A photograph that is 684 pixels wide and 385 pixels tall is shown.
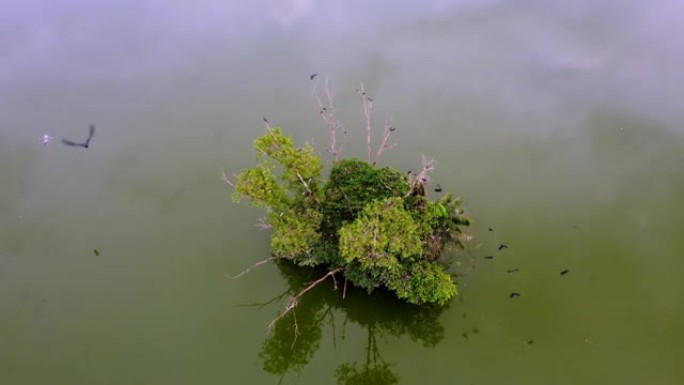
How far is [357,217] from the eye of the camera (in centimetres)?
449

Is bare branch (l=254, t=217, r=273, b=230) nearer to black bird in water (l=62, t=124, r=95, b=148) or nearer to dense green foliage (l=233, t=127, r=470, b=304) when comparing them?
dense green foliage (l=233, t=127, r=470, b=304)

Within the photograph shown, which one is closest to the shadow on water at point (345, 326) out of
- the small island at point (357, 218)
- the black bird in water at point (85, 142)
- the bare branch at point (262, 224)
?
the small island at point (357, 218)

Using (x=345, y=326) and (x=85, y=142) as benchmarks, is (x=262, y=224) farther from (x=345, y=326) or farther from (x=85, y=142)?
(x=85, y=142)

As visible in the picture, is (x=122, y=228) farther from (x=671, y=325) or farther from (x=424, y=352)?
(x=671, y=325)

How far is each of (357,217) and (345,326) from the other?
1.02 m

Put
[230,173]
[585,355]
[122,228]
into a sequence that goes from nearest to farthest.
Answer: [585,355] → [122,228] → [230,173]

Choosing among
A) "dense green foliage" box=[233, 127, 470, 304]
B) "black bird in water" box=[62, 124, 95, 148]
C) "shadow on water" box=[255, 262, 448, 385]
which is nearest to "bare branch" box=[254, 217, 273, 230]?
"dense green foliage" box=[233, 127, 470, 304]

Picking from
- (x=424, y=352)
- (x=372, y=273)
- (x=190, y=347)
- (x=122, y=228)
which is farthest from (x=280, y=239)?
(x=122, y=228)

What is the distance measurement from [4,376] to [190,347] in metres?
1.56

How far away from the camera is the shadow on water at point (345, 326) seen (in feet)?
14.7

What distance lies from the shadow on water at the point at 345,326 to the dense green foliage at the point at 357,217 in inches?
7.2

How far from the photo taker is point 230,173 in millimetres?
5930

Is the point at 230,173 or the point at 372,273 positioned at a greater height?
the point at 230,173

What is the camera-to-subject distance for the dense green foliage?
4273 mm
